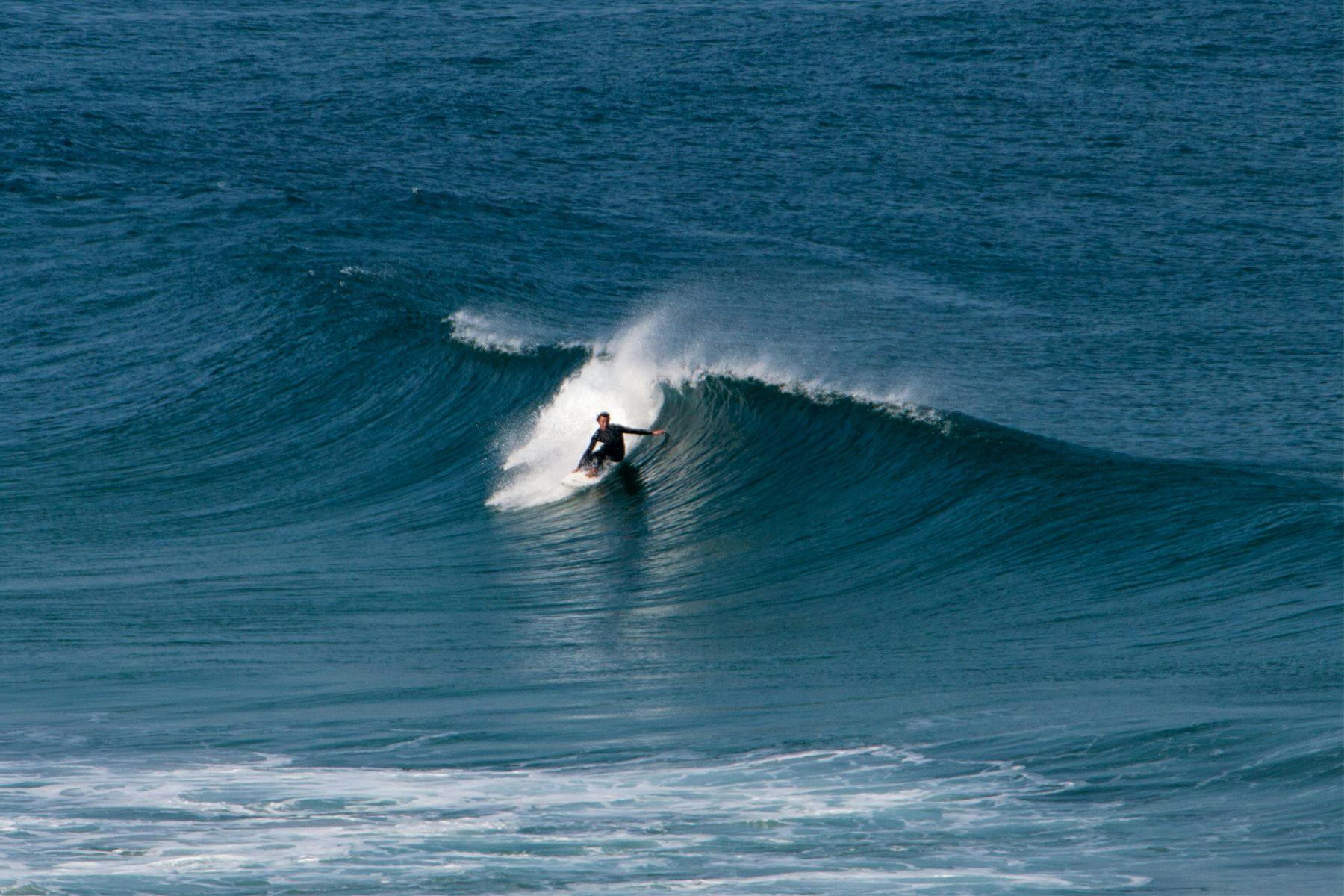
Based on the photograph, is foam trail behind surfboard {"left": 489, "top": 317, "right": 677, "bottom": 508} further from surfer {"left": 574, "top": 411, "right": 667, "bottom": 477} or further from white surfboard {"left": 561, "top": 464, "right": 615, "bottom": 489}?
surfer {"left": 574, "top": 411, "right": 667, "bottom": 477}

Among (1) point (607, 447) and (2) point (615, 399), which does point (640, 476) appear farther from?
(2) point (615, 399)

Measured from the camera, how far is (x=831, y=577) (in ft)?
47.8

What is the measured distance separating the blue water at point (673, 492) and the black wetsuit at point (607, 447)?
17.3 inches

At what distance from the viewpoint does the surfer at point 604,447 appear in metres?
17.7

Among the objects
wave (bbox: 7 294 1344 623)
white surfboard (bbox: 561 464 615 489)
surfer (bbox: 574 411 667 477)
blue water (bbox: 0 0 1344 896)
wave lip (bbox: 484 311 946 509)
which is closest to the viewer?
blue water (bbox: 0 0 1344 896)

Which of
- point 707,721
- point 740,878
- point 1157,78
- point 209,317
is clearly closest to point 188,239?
point 209,317

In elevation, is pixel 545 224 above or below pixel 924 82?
below

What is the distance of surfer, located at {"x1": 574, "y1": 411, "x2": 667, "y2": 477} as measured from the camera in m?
17.7

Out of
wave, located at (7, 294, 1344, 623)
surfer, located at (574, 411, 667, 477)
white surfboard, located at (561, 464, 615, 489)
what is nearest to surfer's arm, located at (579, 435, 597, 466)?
surfer, located at (574, 411, 667, 477)

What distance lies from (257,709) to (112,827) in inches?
98.0

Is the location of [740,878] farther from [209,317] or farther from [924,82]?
[924,82]

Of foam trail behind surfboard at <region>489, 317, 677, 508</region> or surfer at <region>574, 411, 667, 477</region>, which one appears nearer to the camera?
surfer at <region>574, 411, 667, 477</region>

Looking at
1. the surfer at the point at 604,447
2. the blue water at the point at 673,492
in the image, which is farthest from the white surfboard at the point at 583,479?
the blue water at the point at 673,492

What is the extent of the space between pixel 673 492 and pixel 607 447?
93 centimetres
